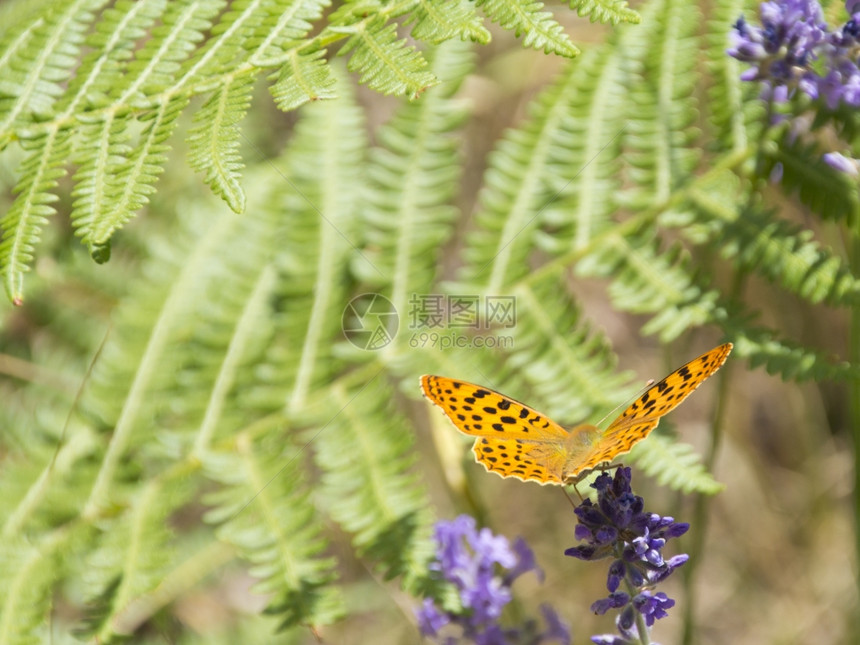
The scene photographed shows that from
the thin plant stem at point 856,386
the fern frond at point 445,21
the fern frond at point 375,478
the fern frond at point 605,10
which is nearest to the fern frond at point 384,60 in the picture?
the fern frond at point 445,21

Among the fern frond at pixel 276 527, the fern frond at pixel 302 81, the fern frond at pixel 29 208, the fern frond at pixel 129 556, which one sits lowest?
the fern frond at pixel 129 556

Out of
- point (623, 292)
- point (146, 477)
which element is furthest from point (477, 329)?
point (146, 477)

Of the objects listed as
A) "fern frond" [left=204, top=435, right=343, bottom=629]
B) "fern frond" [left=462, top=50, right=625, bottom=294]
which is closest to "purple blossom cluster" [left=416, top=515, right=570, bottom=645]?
"fern frond" [left=204, top=435, right=343, bottom=629]

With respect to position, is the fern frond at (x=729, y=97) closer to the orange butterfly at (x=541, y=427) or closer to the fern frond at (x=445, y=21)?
the fern frond at (x=445, y=21)

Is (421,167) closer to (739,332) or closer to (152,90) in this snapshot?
(152,90)

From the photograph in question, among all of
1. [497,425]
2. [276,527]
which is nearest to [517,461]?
[497,425]

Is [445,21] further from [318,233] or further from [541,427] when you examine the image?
[318,233]
